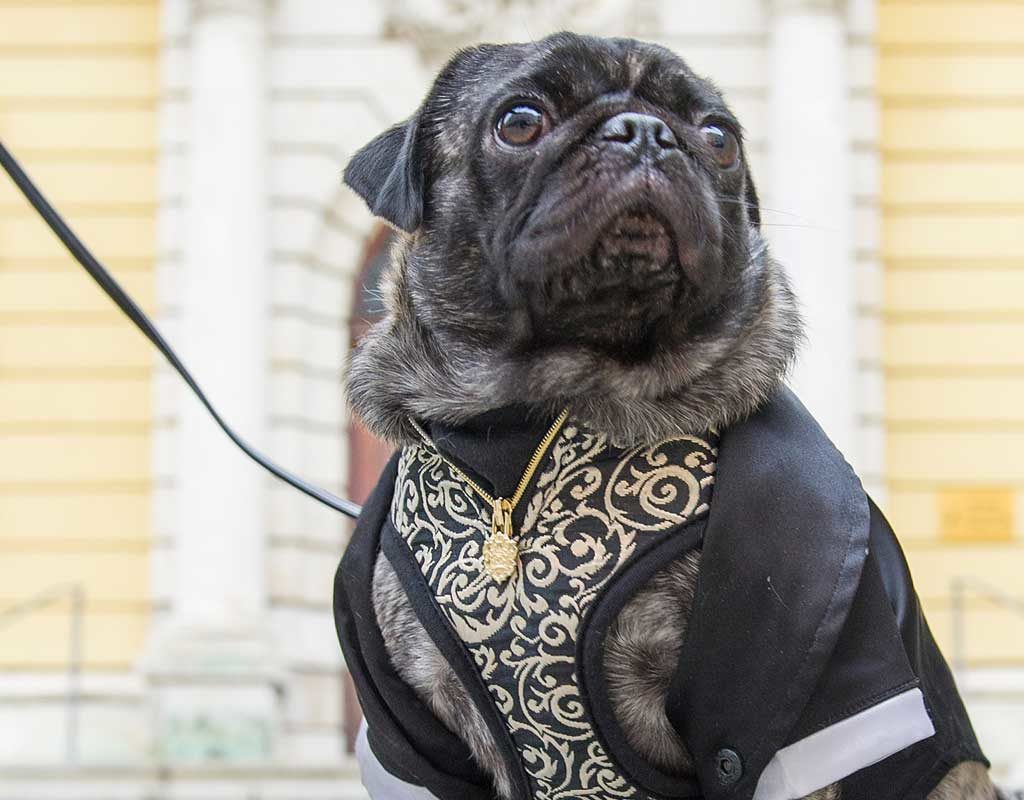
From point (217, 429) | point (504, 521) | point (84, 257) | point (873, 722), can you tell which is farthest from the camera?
point (217, 429)

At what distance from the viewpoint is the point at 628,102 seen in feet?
10.1

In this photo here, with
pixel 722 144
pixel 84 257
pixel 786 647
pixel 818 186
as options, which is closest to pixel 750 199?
pixel 722 144

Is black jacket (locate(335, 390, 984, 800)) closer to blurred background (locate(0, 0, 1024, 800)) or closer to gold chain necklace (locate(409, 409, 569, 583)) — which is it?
gold chain necklace (locate(409, 409, 569, 583))

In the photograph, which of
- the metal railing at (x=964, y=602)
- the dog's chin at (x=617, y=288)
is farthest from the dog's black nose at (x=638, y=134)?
the metal railing at (x=964, y=602)

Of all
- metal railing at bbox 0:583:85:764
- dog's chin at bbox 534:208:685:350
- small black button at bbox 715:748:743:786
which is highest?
dog's chin at bbox 534:208:685:350

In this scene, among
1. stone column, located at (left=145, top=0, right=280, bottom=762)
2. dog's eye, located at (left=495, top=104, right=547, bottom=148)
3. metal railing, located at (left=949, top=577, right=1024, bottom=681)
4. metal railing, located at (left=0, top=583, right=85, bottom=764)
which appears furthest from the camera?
metal railing, located at (left=949, top=577, right=1024, bottom=681)

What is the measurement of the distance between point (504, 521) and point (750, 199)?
0.83m

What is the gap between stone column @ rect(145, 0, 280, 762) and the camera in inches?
422

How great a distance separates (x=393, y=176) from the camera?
3.29 m

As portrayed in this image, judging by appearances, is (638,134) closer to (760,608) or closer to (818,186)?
(760,608)

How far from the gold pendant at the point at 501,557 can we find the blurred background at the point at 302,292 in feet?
26.5

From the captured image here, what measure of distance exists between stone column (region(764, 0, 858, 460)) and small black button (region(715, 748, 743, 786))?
8.54 m

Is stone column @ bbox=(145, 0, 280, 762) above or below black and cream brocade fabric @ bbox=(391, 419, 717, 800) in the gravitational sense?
below

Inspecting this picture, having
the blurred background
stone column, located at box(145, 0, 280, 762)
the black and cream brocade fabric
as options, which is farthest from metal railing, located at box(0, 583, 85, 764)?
the black and cream brocade fabric
